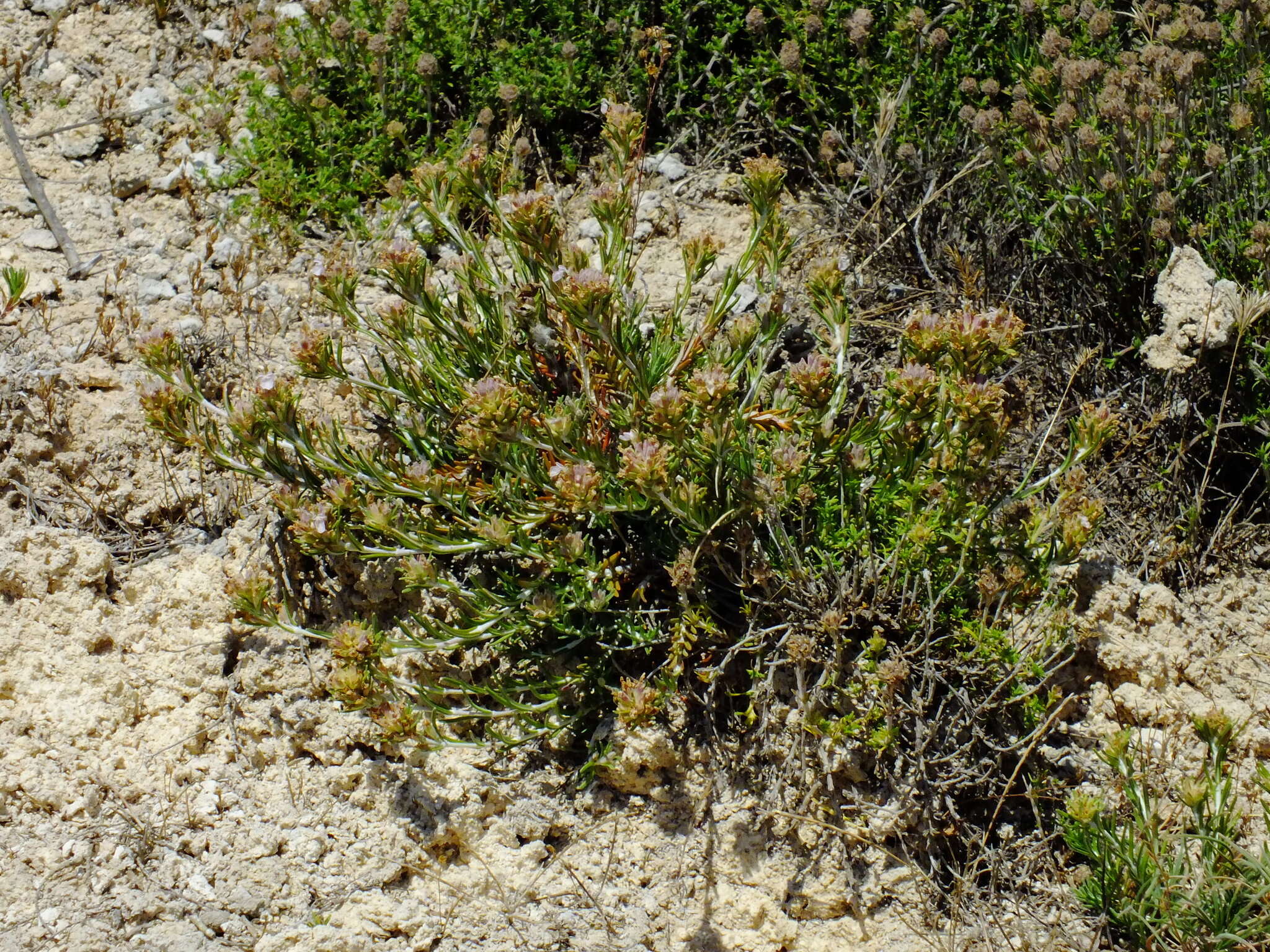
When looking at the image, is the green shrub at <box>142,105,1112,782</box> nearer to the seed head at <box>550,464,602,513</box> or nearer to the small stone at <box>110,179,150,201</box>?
the seed head at <box>550,464,602,513</box>

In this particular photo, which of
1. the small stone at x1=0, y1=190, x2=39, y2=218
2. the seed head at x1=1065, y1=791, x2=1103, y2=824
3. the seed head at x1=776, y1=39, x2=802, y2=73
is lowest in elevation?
the seed head at x1=1065, y1=791, x2=1103, y2=824

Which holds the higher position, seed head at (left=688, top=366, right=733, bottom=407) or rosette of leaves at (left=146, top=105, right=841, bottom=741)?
seed head at (left=688, top=366, right=733, bottom=407)

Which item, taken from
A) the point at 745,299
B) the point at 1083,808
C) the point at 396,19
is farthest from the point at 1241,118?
the point at 396,19

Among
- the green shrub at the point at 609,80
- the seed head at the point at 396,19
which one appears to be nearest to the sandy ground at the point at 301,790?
the green shrub at the point at 609,80

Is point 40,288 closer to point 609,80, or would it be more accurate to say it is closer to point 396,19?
point 396,19

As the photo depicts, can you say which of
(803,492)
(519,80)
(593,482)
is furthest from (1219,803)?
(519,80)

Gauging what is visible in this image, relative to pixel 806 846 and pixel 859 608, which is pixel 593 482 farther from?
pixel 806 846

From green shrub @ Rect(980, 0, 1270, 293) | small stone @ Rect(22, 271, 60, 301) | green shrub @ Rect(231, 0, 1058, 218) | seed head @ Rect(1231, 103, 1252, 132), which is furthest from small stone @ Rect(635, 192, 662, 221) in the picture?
small stone @ Rect(22, 271, 60, 301)
